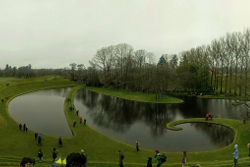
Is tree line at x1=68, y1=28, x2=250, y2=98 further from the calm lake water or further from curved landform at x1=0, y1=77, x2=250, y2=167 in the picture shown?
curved landform at x1=0, y1=77, x2=250, y2=167

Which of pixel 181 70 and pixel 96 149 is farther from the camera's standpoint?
pixel 181 70

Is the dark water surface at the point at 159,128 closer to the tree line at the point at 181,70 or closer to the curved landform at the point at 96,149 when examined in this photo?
the curved landform at the point at 96,149

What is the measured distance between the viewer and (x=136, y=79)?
7525 cm

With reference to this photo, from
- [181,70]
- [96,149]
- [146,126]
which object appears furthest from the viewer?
[181,70]

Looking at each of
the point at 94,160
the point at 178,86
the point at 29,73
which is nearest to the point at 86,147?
the point at 94,160

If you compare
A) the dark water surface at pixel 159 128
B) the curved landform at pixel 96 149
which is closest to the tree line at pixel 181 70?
the dark water surface at pixel 159 128

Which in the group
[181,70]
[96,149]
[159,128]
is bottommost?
[96,149]

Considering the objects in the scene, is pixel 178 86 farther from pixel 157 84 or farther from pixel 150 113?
pixel 150 113

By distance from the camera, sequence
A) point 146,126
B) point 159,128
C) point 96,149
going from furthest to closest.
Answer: point 146,126 < point 159,128 < point 96,149

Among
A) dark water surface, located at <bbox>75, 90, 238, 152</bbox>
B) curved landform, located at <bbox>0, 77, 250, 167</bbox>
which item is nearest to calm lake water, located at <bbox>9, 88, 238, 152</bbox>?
dark water surface, located at <bbox>75, 90, 238, 152</bbox>

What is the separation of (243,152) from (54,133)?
2487 cm

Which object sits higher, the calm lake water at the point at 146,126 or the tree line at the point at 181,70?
the tree line at the point at 181,70

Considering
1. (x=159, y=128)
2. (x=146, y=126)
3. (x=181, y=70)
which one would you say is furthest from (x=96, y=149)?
(x=181, y=70)

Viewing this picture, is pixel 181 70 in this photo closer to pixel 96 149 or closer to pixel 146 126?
pixel 146 126
